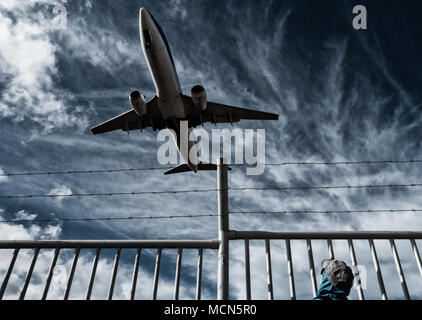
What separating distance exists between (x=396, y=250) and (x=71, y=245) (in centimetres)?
348

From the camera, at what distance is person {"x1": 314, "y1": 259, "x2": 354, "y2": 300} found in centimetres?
246

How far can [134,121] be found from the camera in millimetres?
22609

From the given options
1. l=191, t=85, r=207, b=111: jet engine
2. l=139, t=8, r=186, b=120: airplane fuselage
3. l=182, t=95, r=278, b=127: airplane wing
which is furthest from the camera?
l=182, t=95, r=278, b=127: airplane wing

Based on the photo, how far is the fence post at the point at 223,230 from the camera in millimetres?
2830

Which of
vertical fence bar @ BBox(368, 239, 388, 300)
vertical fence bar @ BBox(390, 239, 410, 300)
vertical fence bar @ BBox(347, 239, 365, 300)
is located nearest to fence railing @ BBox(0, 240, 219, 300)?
vertical fence bar @ BBox(347, 239, 365, 300)

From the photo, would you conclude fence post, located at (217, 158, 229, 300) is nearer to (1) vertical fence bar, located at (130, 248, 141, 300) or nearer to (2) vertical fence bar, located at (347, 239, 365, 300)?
(1) vertical fence bar, located at (130, 248, 141, 300)

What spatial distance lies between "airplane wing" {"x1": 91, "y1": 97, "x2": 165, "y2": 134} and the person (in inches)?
767

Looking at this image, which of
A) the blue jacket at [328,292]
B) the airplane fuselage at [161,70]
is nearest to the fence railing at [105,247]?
the blue jacket at [328,292]

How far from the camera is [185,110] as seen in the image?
20.5 metres

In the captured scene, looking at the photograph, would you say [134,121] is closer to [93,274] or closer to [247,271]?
[93,274]

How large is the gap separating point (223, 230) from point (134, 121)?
2087cm

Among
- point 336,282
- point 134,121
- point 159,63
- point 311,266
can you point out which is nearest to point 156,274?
point 311,266
